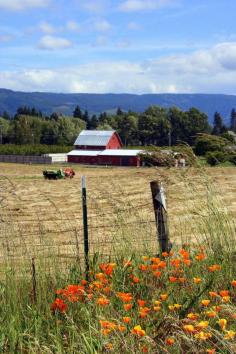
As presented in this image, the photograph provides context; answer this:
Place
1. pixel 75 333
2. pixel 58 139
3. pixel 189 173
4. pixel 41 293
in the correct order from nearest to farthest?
1. pixel 75 333
2. pixel 41 293
3. pixel 189 173
4. pixel 58 139

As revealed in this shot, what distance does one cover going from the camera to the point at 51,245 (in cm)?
589

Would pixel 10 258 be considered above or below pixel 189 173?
below

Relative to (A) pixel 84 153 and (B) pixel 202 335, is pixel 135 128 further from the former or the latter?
(B) pixel 202 335

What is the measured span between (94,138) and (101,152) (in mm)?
8689

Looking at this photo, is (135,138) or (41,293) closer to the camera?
(41,293)

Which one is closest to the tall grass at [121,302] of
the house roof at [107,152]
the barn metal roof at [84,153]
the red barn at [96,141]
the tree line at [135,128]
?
the house roof at [107,152]

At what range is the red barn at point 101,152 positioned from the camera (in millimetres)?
70000

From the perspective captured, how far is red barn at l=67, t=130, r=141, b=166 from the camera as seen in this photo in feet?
230

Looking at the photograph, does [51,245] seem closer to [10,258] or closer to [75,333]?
[10,258]

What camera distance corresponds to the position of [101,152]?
7412 centimetres

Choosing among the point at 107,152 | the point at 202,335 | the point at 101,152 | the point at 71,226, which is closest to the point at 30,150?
the point at 101,152

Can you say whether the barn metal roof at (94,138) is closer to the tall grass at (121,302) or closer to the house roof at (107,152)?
the house roof at (107,152)

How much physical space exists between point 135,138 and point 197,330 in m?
115

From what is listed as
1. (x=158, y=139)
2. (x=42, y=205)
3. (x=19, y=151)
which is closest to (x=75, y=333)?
(x=42, y=205)
